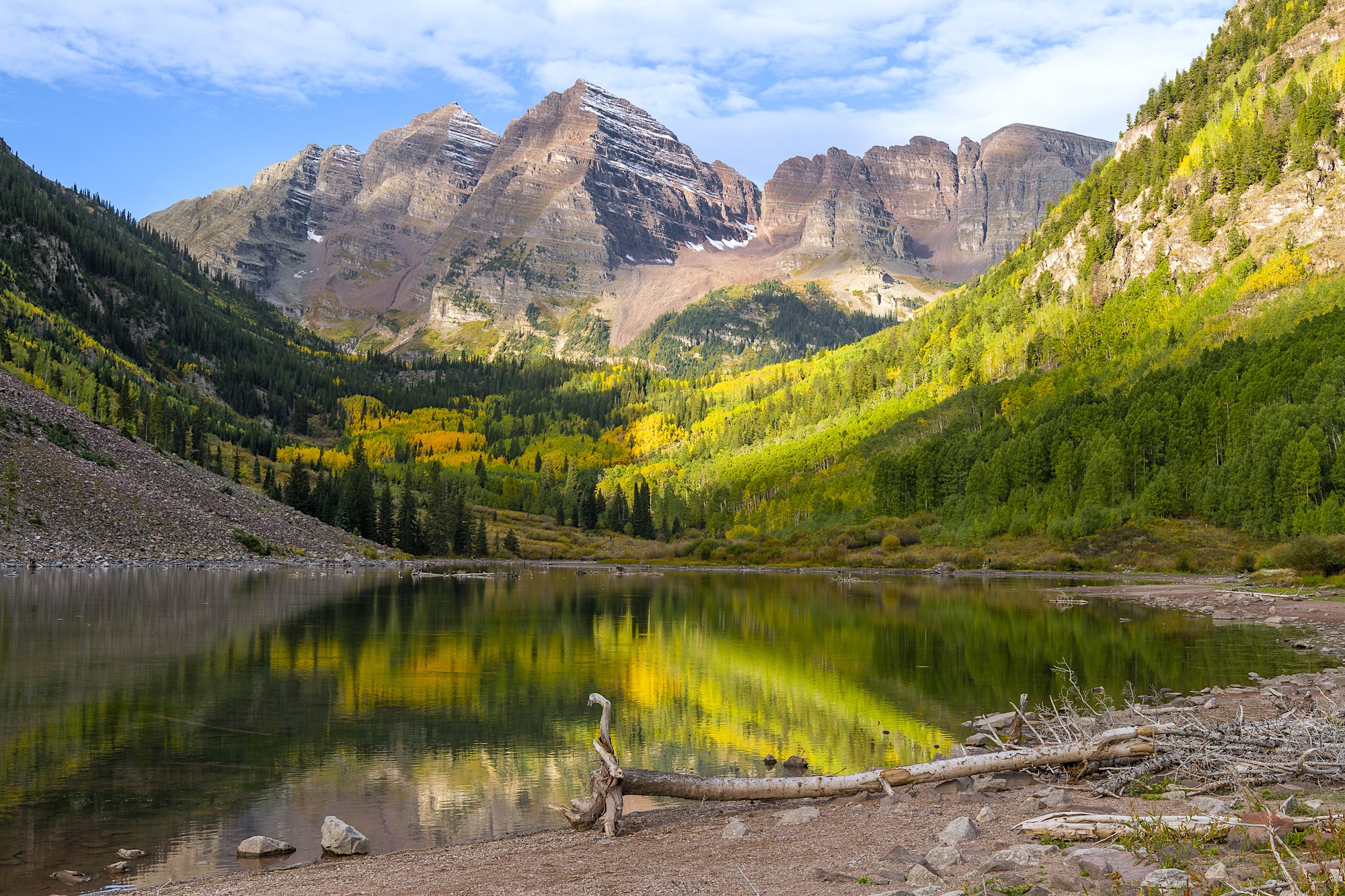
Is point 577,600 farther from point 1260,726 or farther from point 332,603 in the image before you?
point 1260,726

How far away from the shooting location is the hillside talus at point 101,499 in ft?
315

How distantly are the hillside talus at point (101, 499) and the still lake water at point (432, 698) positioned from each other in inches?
1133

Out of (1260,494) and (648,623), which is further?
(1260,494)

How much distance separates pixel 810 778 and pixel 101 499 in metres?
109

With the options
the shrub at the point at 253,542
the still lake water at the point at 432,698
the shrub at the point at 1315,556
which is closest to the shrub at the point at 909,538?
the shrub at the point at 1315,556

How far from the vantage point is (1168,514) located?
11962 cm

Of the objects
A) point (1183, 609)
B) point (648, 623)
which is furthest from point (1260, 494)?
point (648, 623)

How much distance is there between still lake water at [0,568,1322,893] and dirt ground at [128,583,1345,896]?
209 cm

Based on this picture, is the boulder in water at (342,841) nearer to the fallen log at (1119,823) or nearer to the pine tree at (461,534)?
the fallen log at (1119,823)

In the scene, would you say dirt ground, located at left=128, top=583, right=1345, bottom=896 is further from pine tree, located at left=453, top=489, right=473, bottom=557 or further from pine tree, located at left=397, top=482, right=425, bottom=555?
pine tree, located at left=453, top=489, right=473, bottom=557

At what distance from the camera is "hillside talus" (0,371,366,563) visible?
9594 cm

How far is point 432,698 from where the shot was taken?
33.5 meters

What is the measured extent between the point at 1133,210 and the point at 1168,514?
100 meters

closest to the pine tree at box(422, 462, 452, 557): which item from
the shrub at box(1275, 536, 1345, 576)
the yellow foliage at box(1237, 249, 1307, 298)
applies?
the shrub at box(1275, 536, 1345, 576)
